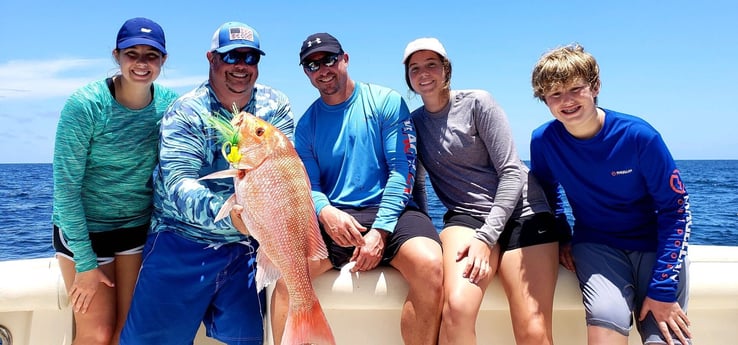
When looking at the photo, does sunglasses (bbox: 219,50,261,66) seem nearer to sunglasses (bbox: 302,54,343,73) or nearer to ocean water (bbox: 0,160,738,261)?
sunglasses (bbox: 302,54,343,73)

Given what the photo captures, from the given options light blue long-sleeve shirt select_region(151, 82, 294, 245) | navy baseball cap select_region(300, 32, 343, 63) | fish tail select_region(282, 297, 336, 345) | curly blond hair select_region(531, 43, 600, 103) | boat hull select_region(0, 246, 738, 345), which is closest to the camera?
fish tail select_region(282, 297, 336, 345)

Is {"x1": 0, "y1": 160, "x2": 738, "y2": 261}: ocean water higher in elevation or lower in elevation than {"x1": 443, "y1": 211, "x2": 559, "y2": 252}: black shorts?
lower

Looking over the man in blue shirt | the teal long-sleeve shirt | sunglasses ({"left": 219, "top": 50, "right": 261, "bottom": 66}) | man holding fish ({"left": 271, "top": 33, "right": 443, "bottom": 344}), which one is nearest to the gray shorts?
the man in blue shirt

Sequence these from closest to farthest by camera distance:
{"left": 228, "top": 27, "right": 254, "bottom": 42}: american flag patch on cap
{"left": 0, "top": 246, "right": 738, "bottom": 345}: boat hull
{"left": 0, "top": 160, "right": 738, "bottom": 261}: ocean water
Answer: {"left": 228, "top": 27, "right": 254, "bottom": 42}: american flag patch on cap
{"left": 0, "top": 246, "right": 738, "bottom": 345}: boat hull
{"left": 0, "top": 160, "right": 738, "bottom": 261}: ocean water

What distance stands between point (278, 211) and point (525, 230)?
6.27 feet

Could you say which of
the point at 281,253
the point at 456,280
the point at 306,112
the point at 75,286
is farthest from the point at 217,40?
the point at 456,280

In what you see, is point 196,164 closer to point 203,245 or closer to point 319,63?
point 203,245

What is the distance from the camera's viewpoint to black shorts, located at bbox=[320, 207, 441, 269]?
3.70 metres

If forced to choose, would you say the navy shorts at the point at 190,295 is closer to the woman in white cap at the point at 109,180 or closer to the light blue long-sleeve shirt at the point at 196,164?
the light blue long-sleeve shirt at the point at 196,164

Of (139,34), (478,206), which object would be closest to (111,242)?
(139,34)

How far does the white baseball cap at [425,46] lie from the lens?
156 inches

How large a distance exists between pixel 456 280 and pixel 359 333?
0.96 m

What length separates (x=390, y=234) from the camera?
3740 millimetres

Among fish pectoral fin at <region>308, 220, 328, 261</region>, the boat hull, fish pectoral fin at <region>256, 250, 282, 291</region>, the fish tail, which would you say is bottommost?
the boat hull
